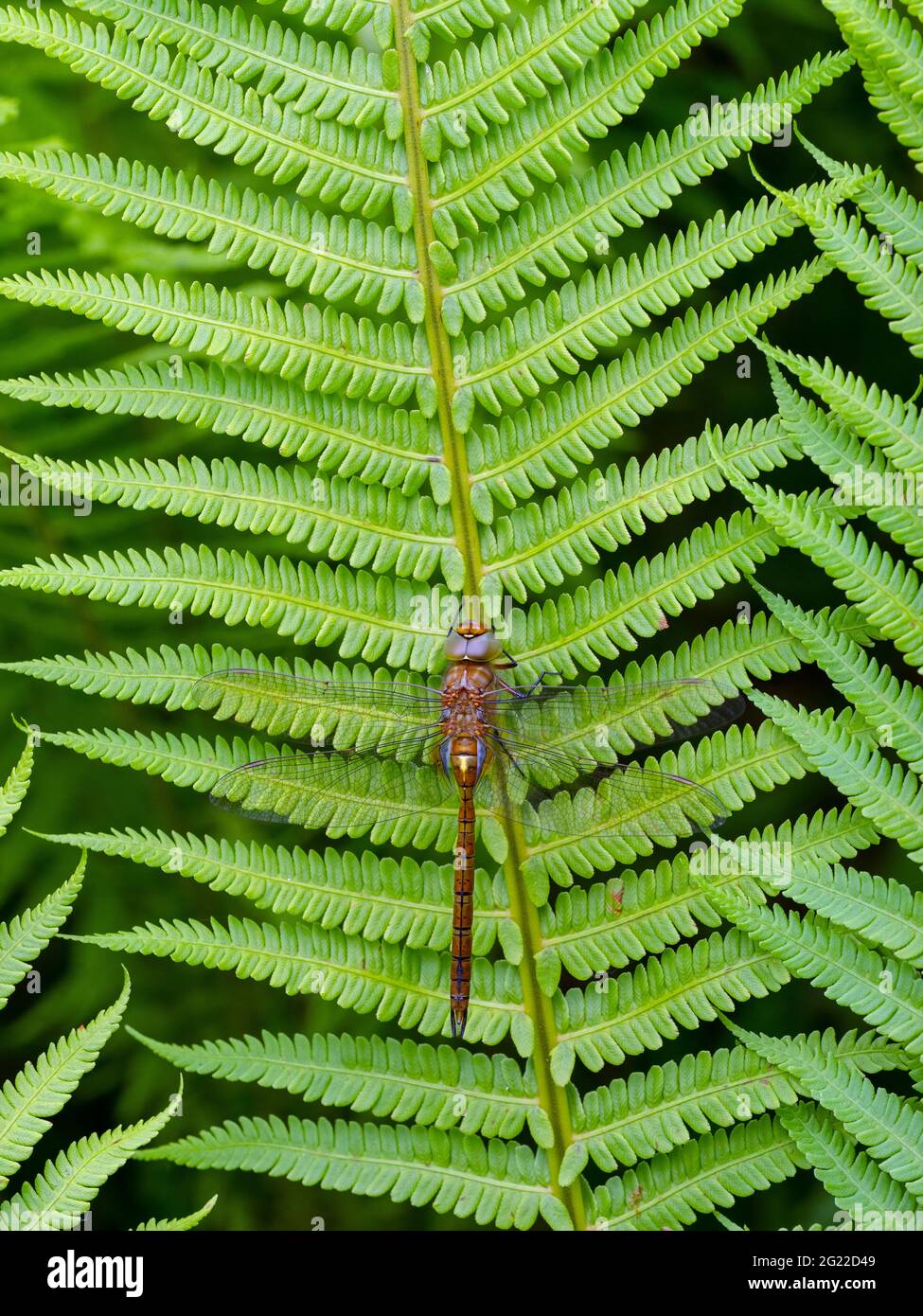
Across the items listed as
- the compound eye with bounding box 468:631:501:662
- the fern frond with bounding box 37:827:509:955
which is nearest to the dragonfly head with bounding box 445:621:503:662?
the compound eye with bounding box 468:631:501:662

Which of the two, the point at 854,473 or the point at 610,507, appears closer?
the point at 854,473

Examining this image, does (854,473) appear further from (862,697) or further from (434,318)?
(434,318)

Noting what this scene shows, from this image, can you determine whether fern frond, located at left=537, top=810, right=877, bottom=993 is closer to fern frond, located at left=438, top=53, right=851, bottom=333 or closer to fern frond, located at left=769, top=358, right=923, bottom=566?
fern frond, located at left=769, top=358, right=923, bottom=566

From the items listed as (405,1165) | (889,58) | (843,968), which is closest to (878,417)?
(889,58)

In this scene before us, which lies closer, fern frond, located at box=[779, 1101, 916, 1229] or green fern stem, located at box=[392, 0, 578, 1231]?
fern frond, located at box=[779, 1101, 916, 1229]

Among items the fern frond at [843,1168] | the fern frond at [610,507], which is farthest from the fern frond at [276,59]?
the fern frond at [843,1168]

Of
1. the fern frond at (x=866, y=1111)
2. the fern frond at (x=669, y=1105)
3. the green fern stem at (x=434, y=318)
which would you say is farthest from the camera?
the green fern stem at (x=434, y=318)

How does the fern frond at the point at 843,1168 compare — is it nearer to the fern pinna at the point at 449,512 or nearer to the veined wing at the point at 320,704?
the fern pinna at the point at 449,512
